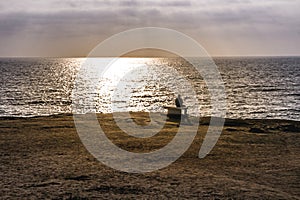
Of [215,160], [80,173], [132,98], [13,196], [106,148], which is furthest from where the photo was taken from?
[132,98]

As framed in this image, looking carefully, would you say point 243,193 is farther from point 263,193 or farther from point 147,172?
point 147,172

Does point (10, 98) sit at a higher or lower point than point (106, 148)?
higher

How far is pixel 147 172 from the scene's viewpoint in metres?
14.4

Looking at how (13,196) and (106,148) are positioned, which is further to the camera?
(106,148)

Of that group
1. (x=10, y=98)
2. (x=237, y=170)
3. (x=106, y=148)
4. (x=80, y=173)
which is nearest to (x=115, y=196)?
(x=80, y=173)

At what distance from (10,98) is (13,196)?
62931 mm

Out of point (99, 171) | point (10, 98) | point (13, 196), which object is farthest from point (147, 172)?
point (10, 98)

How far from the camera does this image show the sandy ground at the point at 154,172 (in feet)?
39.8

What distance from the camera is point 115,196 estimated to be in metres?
11.8

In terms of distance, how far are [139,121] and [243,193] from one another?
582 inches

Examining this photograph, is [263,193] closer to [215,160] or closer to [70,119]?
[215,160]

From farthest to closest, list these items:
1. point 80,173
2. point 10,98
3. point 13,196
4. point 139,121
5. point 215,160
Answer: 1. point 10,98
2. point 139,121
3. point 215,160
4. point 80,173
5. point 13,196

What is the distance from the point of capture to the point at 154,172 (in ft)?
47.5

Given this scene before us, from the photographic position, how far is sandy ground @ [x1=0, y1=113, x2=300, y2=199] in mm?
12133
